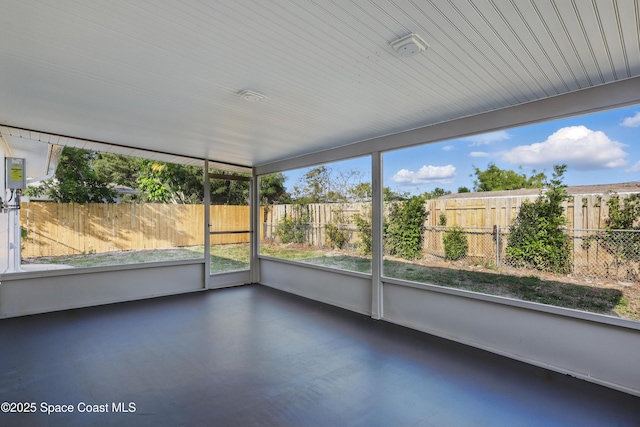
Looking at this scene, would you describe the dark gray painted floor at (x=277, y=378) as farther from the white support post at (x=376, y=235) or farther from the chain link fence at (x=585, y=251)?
the chain link fence at (x=585, y=251)

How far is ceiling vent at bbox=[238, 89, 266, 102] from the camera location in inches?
112

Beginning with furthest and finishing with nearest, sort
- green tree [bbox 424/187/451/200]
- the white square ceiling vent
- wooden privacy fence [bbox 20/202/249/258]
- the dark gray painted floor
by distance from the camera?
1. wooden privacy fence [bbox 20/202/249/258]
2. green tree [bbox 424/187/451/200]
3. the dark gray painted floor
4. the white square ceiling vent

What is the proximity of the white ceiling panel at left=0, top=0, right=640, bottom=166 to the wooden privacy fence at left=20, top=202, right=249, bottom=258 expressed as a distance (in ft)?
5.27

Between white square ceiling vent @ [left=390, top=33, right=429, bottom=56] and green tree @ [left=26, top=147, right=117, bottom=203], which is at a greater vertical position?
white square ceiling vent @ [left=390, top=33, right=429, bottom=56]

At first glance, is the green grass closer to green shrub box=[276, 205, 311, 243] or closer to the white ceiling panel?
green shrub box=[276, 205, 311, 243]

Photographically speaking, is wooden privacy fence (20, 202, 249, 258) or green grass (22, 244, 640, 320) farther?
wooden privacy fence (20, 202, 249, 258)

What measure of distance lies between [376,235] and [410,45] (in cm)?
279

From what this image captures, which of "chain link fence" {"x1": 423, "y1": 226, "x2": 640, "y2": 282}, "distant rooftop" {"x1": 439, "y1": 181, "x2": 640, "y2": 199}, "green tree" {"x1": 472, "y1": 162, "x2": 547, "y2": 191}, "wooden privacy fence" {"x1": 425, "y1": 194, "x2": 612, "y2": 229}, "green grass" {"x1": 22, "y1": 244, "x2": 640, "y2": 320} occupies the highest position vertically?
"green tree" {"x1": 472, "y1": 162, "x2": 547, "y2": 191}

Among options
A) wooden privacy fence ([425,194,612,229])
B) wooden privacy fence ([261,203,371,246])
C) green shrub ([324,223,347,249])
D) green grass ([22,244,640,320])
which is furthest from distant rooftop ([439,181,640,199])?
green shrub ([324,223,347,249])

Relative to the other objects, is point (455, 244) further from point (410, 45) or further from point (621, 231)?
point (410, 45)

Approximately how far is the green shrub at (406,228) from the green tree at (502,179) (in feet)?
2.50

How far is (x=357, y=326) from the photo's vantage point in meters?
4.08

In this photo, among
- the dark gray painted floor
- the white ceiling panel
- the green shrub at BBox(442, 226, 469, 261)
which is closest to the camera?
the white ceiling panel

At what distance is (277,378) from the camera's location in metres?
2.74
